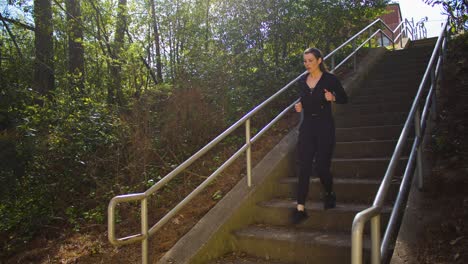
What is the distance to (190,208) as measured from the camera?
14.8 feet

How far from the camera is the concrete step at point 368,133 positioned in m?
5.18

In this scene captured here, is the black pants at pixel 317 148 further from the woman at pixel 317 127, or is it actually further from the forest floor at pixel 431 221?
the forest floor at pixel 431 221

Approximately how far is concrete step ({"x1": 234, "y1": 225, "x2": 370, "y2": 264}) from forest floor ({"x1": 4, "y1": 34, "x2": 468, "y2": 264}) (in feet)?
1.78

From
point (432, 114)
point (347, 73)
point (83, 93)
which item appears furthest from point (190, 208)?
point (347, 73)

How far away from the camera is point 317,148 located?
12.3 ft

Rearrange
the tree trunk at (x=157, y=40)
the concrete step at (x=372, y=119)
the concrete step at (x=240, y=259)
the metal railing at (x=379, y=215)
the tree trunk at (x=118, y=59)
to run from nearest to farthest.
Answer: the metal railing at (x=379, y=215)
the concrete step at (x=240, y=259)
the concrete step at (x=372, y=119)
the tree trunk at (x=118, y=59)
the tree trunk at (x=157, y=40)

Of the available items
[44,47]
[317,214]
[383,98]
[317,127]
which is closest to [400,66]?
[383,98]

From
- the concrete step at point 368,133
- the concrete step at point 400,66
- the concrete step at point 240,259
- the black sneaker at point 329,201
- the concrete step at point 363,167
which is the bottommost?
the concrete step at point 240,259

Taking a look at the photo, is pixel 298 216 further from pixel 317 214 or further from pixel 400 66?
pixel 400 66

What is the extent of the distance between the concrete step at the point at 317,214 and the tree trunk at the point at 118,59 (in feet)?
15.8

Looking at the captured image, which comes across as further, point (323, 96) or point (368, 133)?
point (368, 133)

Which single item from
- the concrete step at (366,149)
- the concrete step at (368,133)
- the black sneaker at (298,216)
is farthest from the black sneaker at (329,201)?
the concrete step at (368,133)

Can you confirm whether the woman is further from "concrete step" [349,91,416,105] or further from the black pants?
"concrete step" [349,91,416,105]

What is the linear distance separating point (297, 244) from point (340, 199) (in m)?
0.96
